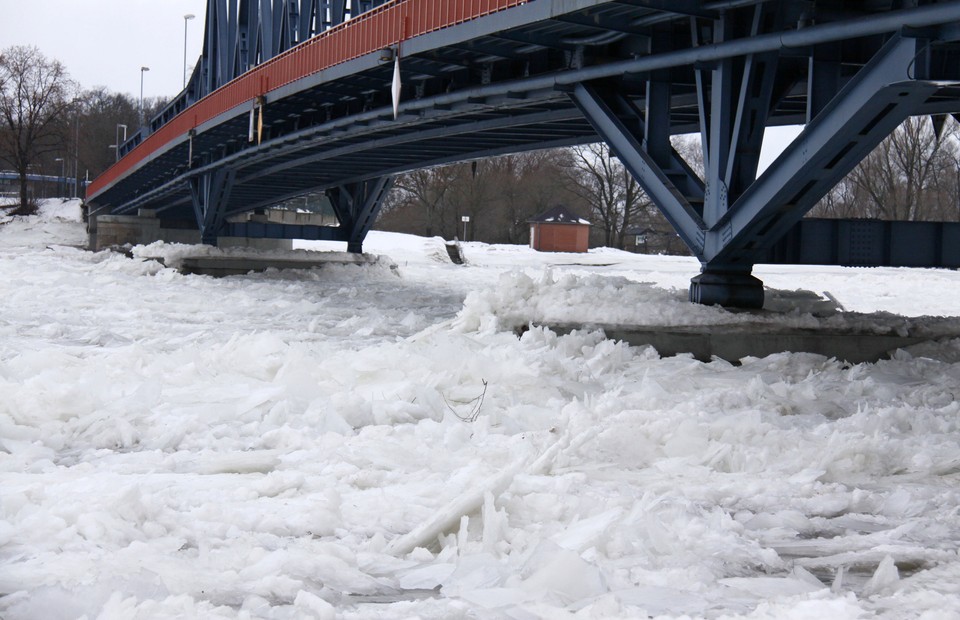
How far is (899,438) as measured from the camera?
702 centimetres

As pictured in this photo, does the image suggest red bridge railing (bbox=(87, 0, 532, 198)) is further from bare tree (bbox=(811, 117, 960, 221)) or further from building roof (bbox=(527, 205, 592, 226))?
building roof (bbox=(527, 205, 592, 226))

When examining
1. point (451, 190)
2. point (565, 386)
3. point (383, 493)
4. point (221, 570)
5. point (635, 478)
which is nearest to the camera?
point (221, 570)

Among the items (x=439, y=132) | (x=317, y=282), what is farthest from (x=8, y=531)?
(x=317, y=282)

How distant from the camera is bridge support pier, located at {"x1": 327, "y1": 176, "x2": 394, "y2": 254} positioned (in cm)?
3591

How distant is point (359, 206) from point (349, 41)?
1808 cm

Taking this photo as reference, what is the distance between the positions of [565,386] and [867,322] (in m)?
4.96

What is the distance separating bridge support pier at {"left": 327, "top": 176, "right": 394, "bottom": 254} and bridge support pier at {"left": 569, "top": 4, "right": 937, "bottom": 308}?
886 inches

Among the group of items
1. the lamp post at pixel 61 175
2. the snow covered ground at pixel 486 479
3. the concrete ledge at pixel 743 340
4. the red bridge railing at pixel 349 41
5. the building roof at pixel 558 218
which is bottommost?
the snow covered ground at pixel 486 479

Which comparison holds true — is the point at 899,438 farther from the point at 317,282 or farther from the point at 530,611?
the point at 317,282

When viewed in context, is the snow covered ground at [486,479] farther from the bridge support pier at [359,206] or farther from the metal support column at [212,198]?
the bridge support pier at [359,206]

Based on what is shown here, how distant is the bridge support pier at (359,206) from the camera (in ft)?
118

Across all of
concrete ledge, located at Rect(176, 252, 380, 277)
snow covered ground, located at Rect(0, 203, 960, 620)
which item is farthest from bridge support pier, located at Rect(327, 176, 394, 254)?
snow covered ground, located at Rect(0, 203, 960, 620)

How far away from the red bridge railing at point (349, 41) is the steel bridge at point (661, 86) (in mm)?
41

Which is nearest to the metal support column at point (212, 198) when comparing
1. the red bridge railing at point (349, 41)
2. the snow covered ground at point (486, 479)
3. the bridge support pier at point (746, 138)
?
the red bridge railing at point (349, 41)
